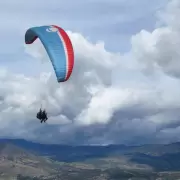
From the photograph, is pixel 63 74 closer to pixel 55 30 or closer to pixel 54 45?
pixel 54 45

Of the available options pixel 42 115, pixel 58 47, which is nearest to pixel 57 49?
pixel 58 47

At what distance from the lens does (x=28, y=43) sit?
3900 inches

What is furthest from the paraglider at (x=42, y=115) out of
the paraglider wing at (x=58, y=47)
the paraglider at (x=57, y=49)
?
the paraglider wing at (x=58, y=47)

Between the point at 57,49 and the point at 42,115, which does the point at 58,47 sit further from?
the point at 42,115

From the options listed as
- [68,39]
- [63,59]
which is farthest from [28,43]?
[63,59]

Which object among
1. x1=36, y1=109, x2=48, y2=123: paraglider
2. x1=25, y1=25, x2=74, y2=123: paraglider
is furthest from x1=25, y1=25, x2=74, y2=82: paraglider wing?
x1=36, y1=109, x2=48, y2=123: paraglider

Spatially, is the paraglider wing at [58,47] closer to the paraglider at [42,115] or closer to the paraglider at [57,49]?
the paraglider at [57,49]

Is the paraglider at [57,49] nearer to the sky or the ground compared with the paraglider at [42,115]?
nearer to the sky

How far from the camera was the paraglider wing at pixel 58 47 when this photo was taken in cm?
7894

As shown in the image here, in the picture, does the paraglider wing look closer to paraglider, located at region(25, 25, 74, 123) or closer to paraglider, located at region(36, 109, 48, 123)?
paraglider, located at region(25, 25, 74, 123)

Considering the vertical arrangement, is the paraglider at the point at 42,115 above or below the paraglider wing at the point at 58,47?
below

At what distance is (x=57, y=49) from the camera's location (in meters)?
84.6

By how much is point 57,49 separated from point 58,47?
0.81m

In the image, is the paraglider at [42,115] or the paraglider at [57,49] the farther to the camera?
the paraglider at [42,115]
